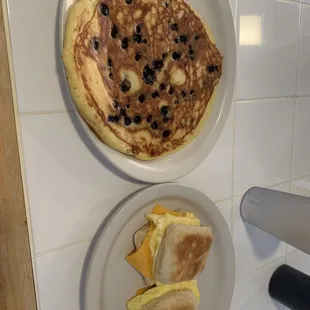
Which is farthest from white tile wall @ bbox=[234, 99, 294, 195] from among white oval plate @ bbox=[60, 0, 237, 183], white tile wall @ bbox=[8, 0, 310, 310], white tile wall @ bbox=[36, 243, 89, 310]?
white tile wall @ bbox=[36, 243, 89, 310]

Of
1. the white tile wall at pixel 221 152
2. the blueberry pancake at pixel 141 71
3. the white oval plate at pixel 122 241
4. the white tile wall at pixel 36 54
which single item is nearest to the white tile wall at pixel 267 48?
the white tile wall at pixel 221 152

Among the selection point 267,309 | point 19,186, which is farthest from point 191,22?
point 267,309

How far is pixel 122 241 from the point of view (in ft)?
1.81

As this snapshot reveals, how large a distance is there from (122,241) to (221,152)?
0.27 m

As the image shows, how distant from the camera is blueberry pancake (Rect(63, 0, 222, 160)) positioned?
1.46ft

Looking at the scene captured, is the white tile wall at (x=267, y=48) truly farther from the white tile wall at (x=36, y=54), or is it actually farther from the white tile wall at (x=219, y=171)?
the white tile wall at (x=36, y=54)

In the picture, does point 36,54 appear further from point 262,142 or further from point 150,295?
point 262,142

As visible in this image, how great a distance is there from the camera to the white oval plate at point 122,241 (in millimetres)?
523

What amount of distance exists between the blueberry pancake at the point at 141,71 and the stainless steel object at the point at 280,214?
0.76 feet

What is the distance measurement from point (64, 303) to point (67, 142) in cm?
25

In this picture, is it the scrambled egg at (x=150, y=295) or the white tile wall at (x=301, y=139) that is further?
the white tile wall at (x=301, y=139)

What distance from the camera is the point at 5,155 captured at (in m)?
0.45

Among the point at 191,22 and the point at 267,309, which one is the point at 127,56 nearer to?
the point at 191,22

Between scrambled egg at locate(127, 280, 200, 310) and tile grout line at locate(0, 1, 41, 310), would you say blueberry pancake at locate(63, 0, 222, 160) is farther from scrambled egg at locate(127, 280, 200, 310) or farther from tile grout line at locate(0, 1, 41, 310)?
scrambled egg at locate(127, 280, 200, 310)
